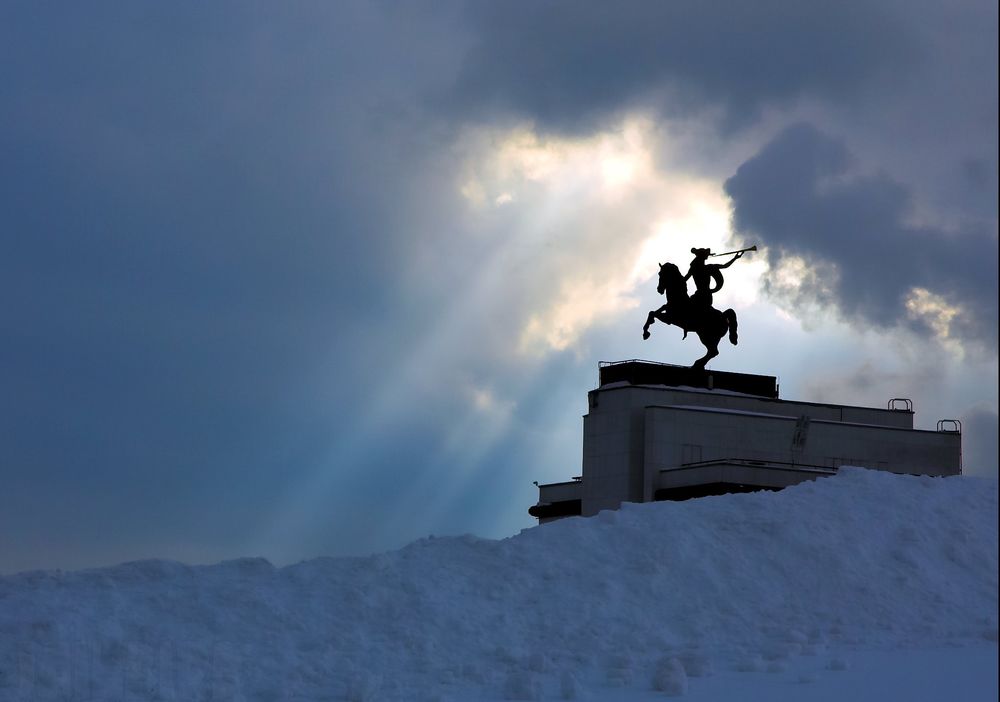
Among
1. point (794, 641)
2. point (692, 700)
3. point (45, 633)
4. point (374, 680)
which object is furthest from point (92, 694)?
point (794, 641)

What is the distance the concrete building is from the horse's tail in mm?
1234

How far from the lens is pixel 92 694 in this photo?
21125mm

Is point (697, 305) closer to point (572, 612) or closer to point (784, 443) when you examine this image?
point (784, 443)

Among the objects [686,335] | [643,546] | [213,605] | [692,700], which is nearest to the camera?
[692,700]

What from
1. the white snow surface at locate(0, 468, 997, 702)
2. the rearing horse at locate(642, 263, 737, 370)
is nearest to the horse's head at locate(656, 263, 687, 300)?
the rearing horse at locate(642, 263, 737, 370)

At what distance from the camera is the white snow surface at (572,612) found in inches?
823

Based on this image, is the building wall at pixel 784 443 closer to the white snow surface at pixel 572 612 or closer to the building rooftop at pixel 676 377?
the building rooftop at pixel 676 377

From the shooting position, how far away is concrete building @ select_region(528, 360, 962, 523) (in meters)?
41.7

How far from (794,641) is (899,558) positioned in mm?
3614

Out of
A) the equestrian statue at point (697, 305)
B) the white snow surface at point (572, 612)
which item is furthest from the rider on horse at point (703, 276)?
the white snow surface at point (572, 612)

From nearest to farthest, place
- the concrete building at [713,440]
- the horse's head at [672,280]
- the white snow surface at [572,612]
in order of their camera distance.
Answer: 1. the white snow surface at [572,612]
2. the concrete building at [713,440]
3. the horse's head at [672,280]

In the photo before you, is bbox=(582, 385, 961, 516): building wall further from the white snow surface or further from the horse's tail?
the white snow surface

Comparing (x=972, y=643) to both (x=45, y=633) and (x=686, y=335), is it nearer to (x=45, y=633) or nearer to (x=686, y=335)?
(x=45, y=633)

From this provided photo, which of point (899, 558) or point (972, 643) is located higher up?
point (899, 558)
